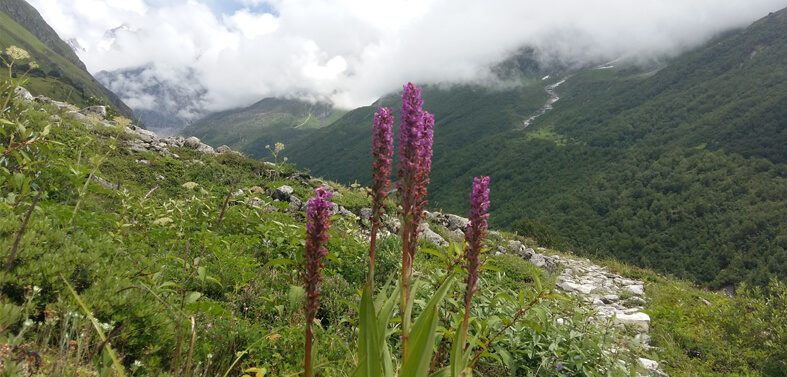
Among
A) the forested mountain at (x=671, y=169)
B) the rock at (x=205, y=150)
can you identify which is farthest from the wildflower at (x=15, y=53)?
the forested mountain at (x=671, y=169)

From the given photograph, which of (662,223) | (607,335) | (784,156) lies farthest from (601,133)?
(607,335)

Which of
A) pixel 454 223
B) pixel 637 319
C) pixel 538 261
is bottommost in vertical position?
pixel 538 261

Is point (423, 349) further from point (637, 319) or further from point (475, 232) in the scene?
point (637, 319)

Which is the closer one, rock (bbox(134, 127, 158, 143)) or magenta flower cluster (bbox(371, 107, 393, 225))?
magenta flower cluster (bbox(371, 107, 393, 225))

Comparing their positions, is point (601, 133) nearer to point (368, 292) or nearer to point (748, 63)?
point (748, 63)

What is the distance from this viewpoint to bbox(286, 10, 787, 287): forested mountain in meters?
85.3

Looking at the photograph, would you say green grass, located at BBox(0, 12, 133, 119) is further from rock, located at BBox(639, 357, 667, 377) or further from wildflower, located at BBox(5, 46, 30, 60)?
rock, located at BBox(639, 357, 667, 377)

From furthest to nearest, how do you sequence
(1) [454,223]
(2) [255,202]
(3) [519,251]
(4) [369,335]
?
(1) [454,223]
(3) [519,251]
(2) [255,202]
(4) [369,335]

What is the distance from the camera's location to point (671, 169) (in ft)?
395

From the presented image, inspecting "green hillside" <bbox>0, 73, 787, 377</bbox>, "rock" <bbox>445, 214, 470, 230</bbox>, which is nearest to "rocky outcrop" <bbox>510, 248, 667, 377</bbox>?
"green hillside" <bbox>0, 73, 787, 377</bbox>

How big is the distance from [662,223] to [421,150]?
396 feet

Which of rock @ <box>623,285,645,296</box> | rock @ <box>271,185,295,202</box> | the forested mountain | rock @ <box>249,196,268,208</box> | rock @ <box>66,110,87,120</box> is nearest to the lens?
rock @ <box>249,196,268,208</box>

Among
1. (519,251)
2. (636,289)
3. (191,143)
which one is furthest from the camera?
(191,143)

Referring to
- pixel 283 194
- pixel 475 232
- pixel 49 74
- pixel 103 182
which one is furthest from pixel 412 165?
pixel 49 74
